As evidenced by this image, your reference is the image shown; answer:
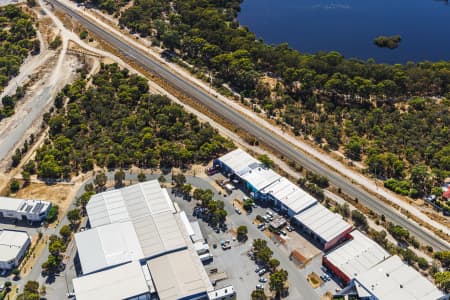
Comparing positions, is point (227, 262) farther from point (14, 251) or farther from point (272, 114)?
point (272, 114)

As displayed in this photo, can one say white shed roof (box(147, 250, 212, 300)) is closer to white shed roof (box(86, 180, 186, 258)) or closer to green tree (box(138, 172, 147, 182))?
white shed roof (box(86, 180, 186, 258))

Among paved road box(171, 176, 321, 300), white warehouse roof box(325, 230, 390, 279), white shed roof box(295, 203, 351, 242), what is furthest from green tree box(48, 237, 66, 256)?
white warehouse roof box(325, 230, 390, 279)

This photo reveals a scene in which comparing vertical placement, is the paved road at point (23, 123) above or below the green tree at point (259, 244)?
above

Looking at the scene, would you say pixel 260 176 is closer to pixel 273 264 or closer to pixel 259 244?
pixel 259 244

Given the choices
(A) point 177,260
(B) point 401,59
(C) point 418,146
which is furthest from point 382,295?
(B) point 401,59

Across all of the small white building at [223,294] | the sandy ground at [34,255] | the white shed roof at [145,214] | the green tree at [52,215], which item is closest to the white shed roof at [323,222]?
the small white building at [223,294]

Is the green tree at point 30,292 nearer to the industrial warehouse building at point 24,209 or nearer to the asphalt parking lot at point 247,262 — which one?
the industrial warehouse building at point 24,209
